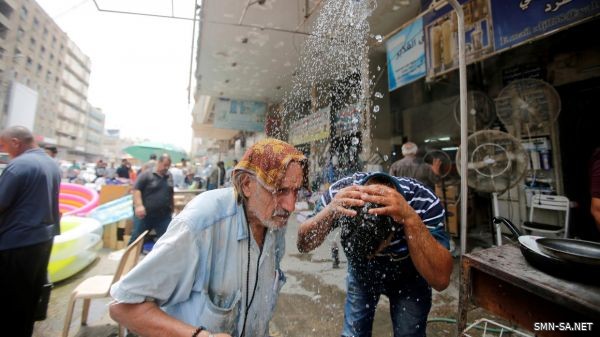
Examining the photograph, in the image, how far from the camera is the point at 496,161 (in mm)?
3668

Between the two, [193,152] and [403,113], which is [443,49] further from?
[193,152]

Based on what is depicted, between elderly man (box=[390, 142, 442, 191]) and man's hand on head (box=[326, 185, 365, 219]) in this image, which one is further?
elderly man (box=[390, 142, 442, 191])

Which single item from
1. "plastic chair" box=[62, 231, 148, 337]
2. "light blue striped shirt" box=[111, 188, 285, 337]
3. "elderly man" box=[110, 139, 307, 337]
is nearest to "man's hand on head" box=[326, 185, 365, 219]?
"elderly man" box=[110, 139, 307, 337]

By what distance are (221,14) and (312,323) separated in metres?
6.34

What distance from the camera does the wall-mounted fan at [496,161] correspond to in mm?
3545

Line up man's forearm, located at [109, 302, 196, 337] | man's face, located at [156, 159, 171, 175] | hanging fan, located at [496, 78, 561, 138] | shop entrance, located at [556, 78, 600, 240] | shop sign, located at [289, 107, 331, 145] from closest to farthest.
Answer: man's forearm, located at [109, 302, 196, 337]
hanging fan, located at [496, 78, 561, 138]
shop entrance, located at [556, 78, 600, 240]
man's face, located at [156, 159, 171, 175]
shop sign, located at [289, 107, 331, 145]

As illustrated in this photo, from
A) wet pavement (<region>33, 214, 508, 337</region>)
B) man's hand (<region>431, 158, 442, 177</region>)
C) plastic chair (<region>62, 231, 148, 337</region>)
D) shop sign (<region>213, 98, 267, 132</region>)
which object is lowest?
wet pavement (<region>33, 214, 508, 337</region>)

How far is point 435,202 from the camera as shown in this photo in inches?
69.7

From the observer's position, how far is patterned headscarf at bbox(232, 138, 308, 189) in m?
1.16

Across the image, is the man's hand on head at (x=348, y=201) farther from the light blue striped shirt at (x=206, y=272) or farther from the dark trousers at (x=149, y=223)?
the dark trousers at (x=149, y=223)

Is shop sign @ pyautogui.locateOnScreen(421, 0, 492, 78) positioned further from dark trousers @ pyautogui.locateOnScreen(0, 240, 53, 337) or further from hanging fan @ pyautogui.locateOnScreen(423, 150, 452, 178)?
dark trousers @ pyautogui.locateOnScreen(0, 240, 53, 337)

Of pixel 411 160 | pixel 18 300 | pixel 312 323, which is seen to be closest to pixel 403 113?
pixel 411 160

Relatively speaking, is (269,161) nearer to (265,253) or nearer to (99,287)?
(265,253)

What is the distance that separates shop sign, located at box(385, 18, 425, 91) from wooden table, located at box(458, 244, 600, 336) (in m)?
4.03
